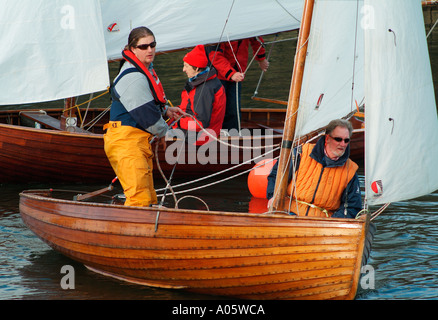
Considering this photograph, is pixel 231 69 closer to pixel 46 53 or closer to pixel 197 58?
pixel 197 58

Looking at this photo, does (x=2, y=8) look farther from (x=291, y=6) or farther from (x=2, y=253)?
(x=291, y=6)

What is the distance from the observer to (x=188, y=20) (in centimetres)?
814

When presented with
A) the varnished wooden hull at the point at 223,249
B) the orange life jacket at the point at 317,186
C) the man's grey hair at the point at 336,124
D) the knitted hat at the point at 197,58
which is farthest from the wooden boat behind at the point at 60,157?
the man's grey hair at the point at 336,124

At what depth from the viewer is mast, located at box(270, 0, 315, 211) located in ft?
14.1

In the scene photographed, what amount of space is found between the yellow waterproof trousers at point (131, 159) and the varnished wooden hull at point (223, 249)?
0.73 feet

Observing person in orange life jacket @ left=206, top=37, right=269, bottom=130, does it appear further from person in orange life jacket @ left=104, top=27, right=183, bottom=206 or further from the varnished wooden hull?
the varnished wooden hull

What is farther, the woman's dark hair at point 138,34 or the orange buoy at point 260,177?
the orange buoy at point 260,177

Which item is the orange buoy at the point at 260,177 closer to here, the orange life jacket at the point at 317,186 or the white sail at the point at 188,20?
the white sail at the point at 188,20

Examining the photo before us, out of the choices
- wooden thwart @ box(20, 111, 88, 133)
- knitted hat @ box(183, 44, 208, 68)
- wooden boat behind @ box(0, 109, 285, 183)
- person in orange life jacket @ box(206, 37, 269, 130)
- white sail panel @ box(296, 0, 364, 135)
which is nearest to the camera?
white sail panel @ box(296, 0, 364, 135)

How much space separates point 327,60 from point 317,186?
818 millimetres

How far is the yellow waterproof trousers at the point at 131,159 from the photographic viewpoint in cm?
473

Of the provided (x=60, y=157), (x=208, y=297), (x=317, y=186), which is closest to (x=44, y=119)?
(x=60, y=157)

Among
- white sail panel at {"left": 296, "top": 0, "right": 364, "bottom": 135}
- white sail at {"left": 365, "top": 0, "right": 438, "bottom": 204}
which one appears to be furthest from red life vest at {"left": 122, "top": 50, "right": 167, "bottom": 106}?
white sail at {"left": 365, "top": 0, "right": 438, "bottom": 204}

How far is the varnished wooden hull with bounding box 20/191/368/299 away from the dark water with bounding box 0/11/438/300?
0.61 ft
